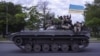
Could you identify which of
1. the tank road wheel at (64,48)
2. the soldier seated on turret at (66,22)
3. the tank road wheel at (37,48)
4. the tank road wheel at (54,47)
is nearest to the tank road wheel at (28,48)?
the tank road wheel at (37,48)

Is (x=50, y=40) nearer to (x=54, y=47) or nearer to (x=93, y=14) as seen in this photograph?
(x=54, y=47)

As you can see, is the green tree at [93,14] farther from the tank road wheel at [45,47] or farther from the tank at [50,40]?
the tank road wheel at [45,47]

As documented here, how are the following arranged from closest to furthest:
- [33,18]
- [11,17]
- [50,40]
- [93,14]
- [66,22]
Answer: [50,40] < [66,22] < [11,17] < [93,14] < [33,18]

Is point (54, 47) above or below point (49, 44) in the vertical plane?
below

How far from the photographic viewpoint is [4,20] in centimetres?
4800

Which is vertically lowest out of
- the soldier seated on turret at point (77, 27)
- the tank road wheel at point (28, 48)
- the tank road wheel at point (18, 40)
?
the tank road wheel at point (28, 48)

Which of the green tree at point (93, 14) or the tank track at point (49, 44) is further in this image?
the green tree at point (93, 14)

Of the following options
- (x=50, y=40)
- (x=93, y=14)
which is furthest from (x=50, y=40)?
(x=93, y=14)

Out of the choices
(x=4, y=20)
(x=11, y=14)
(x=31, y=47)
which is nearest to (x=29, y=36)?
(x=31, y=47)

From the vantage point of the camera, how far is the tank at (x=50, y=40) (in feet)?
64.8

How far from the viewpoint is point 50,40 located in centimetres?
2012

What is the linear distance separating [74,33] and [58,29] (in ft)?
4.27

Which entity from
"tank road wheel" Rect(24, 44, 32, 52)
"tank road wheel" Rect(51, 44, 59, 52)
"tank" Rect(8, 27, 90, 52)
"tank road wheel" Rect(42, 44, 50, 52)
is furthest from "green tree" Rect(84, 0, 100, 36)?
"tank road wheel" Rect(24, 44, 32, 52)

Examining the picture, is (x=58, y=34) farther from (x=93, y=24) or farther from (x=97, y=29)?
(x=97, y=29)
